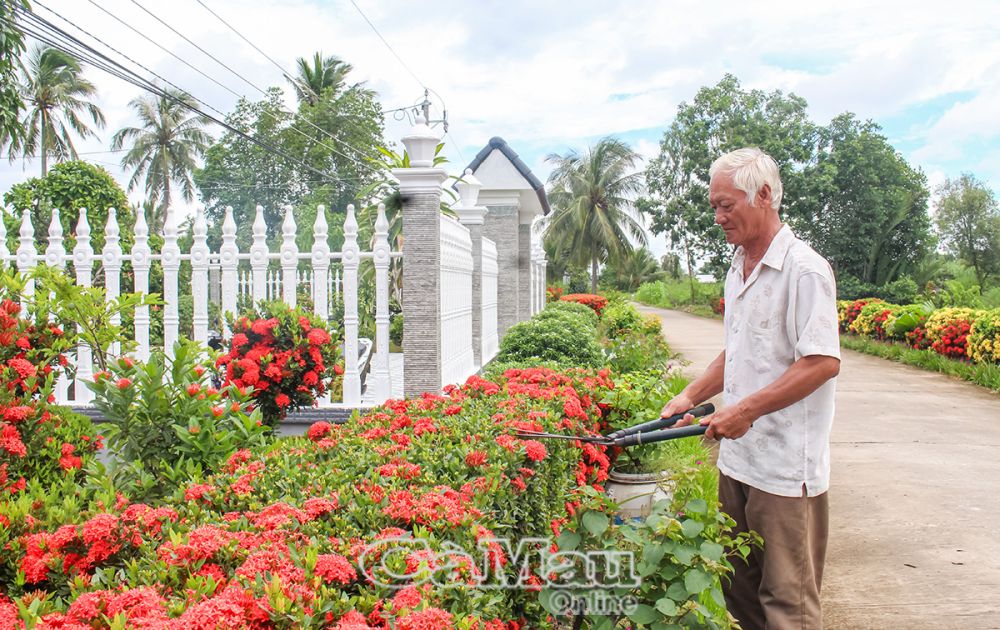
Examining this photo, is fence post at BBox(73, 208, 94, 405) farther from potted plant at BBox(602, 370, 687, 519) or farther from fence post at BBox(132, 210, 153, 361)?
potted plant at BBox(602, 370, 687, 519)

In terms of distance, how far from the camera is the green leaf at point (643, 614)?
2275 mm

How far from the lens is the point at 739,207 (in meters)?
2.59

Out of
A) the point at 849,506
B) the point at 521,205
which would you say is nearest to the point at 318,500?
the point at 849,506

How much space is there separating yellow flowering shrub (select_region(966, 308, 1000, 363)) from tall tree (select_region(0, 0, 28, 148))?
40.7ft

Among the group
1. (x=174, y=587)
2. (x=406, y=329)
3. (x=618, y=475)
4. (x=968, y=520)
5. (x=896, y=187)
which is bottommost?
(x=968, y=520)

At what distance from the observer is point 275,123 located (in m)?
35.7

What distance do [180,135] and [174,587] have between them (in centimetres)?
4359

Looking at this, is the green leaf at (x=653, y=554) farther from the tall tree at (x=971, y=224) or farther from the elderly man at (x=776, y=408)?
the tall tree at (x=971, y=224)

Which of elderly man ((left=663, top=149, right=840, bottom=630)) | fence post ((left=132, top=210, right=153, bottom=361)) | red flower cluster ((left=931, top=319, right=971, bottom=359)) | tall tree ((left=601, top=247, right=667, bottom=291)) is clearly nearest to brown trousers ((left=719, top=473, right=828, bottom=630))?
elderly man ((left=663, top=149, right=840, bottom=630))

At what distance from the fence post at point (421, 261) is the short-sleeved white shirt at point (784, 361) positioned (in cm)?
297

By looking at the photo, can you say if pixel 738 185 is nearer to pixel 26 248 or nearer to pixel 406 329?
pixel 406 329

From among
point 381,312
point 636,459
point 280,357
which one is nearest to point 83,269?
point 381,312

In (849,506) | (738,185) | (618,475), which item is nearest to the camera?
(738,185)

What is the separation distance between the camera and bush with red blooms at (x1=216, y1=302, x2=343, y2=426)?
4348 millimetres
